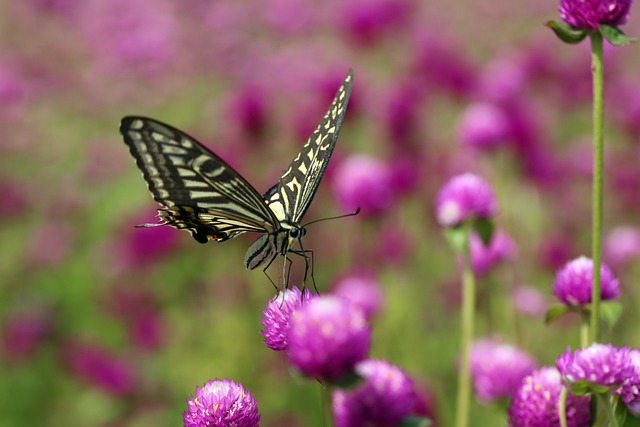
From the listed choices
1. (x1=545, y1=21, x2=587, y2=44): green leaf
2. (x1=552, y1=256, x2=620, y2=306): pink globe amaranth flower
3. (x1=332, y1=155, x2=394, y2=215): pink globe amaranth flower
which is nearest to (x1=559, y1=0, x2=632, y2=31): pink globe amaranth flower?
(x1=545, y1=21, x2=587, y2=44): green leaf

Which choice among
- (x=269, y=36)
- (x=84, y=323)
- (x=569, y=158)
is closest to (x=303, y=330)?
(x=569, y=158)

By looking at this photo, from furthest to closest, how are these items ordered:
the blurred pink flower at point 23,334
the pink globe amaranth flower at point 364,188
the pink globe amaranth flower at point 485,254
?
1. the blurred pink flower at point 23,334
2. the pink globe amaranth flower at point 364,188
3. the pink globe amaranth flower at point 485,254

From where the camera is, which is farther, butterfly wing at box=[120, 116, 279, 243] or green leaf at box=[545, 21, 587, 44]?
butterfly wing at box=[120, 116, 279, 243]

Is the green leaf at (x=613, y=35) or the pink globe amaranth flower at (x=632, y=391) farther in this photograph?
the green leaf at (x=613, y=35)

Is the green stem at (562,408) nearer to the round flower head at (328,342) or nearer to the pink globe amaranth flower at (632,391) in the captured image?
the pink globe amaranth flower at (632,391)

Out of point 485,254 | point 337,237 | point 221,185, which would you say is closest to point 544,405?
point 221,185

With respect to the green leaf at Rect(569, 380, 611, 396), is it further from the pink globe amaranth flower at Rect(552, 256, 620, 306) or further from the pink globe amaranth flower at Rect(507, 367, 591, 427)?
the pink globe amaranth flower at Rect(552, 256, 620, 306)

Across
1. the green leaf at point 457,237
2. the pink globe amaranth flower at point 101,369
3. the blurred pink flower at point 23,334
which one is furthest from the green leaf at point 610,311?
the blurred pink flower at point 23,334

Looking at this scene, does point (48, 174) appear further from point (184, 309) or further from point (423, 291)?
point (423, 291)

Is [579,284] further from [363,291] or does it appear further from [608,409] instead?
[363,291]
